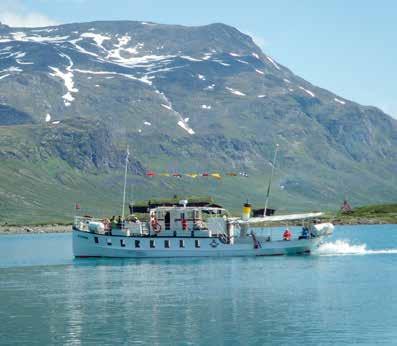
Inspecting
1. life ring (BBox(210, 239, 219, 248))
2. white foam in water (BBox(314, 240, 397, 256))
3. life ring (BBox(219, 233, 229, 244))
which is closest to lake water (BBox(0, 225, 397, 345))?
life ring (BBox(210, 239, 219, 248))

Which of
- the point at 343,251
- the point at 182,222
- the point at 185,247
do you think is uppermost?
the point at 182,222

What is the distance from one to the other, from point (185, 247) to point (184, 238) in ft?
3.85

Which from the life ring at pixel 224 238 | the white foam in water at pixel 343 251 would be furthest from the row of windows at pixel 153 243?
the white foam in water at pixel 343 251

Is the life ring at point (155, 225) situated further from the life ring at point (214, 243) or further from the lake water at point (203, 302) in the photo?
the life ring at point (214, 243)

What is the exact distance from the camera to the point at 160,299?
80625 mm

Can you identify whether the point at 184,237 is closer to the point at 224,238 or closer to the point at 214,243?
the point at 214,243

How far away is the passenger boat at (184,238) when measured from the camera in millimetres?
120438

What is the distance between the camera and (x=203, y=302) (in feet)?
256

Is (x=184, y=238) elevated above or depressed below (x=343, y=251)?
above

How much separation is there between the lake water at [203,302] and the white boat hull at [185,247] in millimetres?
1624

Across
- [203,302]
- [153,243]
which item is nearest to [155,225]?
[153,243]

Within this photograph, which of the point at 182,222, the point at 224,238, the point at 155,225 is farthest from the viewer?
the point at 224,238

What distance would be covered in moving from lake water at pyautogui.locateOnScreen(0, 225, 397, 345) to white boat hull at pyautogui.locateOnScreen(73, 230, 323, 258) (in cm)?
162

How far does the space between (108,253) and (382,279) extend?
4303cm
